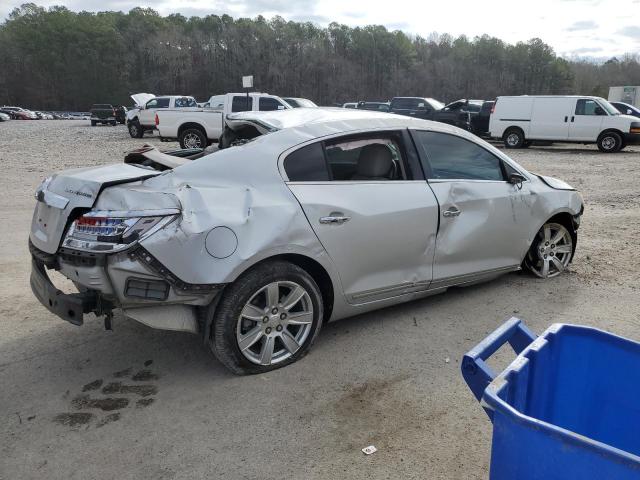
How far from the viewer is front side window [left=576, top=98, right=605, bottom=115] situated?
60.6ft

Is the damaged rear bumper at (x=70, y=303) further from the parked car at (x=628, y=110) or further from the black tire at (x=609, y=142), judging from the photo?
the parked car at (x=628, y=110)

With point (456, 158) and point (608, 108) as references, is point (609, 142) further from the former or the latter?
point (456, 158)

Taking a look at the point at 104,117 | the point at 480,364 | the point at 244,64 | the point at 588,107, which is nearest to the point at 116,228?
the point at 480,364

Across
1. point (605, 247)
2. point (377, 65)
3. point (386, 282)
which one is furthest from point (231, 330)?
point (377, 65)

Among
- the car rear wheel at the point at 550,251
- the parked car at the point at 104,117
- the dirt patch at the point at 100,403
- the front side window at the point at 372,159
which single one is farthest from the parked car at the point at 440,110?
the parked car at the point at 104,117

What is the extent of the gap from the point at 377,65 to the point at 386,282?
388 ft

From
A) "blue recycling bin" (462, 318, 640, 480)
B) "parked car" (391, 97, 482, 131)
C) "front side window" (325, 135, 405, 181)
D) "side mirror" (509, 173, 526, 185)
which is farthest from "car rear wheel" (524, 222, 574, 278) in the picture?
"parked car" (391, 97, 482, 131)

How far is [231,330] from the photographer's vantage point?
3.11 meters

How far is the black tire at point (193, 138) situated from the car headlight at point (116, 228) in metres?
15.4

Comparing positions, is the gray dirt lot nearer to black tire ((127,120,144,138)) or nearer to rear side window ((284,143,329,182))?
rear side window ((284,143,329,182))

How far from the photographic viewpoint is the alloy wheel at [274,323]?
320 cm

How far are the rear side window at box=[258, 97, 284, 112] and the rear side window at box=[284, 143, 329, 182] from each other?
15981 millimetres

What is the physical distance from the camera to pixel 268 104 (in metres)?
19.2

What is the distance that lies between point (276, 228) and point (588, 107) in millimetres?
18772
